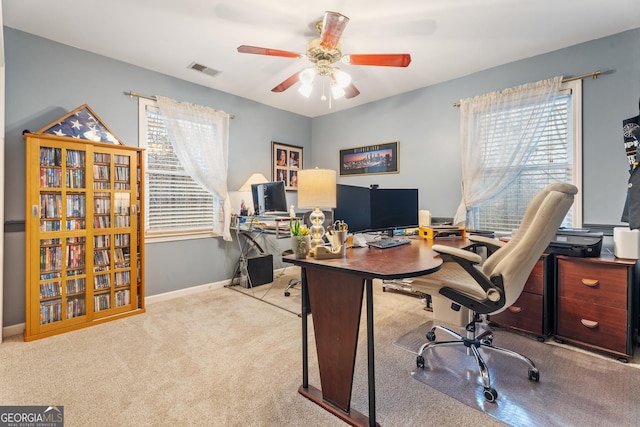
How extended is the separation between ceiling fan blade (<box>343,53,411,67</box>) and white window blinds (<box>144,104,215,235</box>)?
2281mm

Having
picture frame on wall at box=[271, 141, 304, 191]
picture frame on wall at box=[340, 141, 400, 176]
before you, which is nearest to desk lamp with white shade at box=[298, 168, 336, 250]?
picture frame on wall at box=[340, 141, 400, 176]

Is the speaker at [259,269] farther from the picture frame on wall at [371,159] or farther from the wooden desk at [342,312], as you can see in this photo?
the wooden desk at [342,312]

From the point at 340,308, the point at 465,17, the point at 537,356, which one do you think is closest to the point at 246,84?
the point at 465,17

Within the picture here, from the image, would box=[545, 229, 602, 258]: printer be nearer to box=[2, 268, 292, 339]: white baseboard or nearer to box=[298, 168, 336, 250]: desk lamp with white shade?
box=[298, 168, 336, 250]: desk lamp with white shade

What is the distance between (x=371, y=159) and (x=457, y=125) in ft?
3.93

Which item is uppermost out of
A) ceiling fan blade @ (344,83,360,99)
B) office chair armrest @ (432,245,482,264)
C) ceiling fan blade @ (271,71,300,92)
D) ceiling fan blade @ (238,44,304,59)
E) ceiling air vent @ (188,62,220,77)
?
ceiling air vent @ (188,62,220,77)

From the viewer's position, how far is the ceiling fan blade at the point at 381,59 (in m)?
2.14

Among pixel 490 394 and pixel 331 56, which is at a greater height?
pixel 331 56

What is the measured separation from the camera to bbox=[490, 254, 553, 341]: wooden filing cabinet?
236cm

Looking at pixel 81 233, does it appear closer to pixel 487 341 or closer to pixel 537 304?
pixel 487 341

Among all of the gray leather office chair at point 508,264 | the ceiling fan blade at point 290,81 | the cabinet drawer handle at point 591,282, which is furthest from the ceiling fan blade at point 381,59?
the cabinet drawer handle at point 591,282

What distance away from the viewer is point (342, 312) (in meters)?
1.51

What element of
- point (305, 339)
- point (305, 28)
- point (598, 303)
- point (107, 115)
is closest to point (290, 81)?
point (305, 28)

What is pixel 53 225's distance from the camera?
2.55 metres
